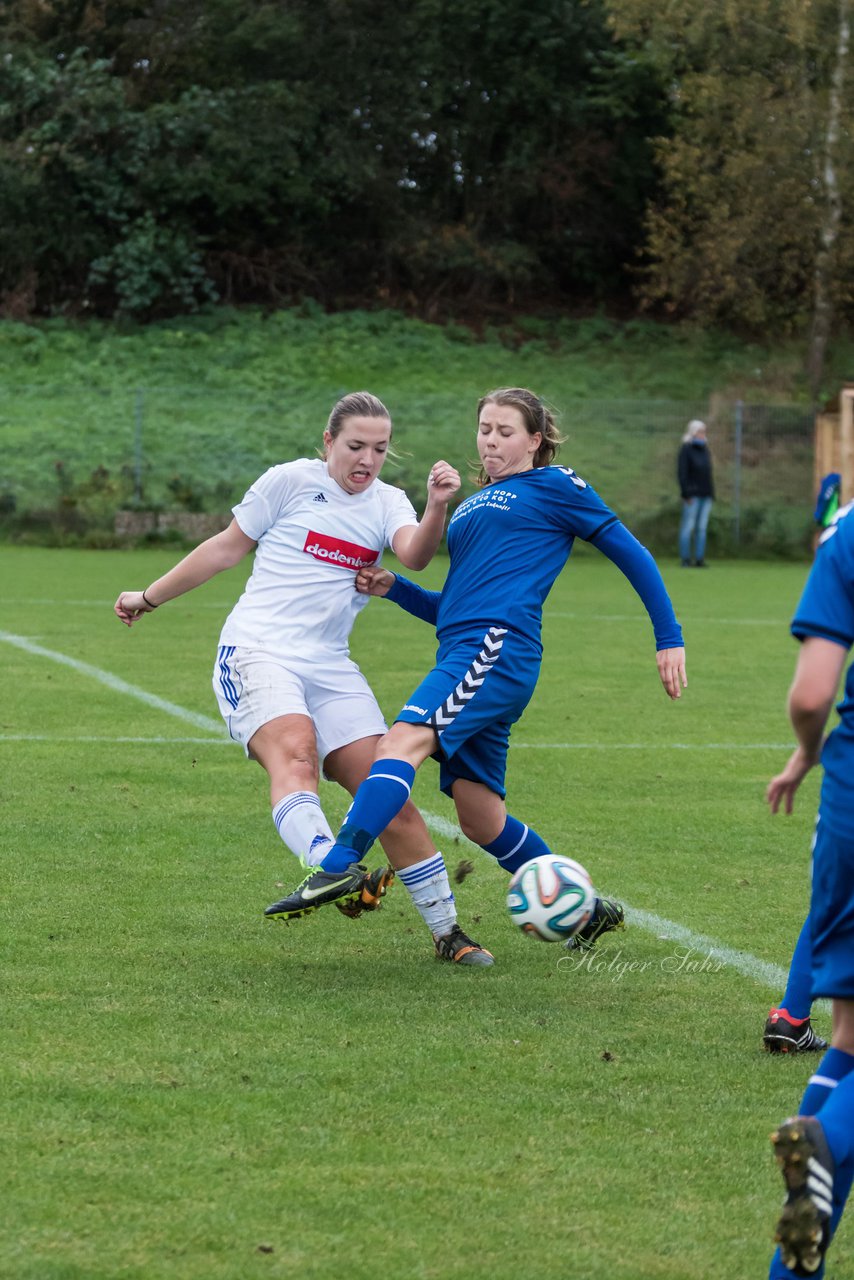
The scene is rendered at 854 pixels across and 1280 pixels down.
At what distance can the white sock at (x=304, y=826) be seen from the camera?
16.1 feet

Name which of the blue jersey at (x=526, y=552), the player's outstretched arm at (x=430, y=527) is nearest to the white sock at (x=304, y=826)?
the blue jersey at (x=526, y=552)

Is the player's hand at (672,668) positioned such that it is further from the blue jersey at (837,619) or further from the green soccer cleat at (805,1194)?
the green soccer cleat at (805,1194)

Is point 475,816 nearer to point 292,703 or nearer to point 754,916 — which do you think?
point 292,703

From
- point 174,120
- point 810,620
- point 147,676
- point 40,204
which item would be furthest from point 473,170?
point 810,620

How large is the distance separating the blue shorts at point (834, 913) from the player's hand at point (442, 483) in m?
2.18

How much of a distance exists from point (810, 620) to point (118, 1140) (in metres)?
1.80

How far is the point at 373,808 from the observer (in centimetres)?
479

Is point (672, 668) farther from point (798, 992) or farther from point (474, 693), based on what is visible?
point (798, 992)

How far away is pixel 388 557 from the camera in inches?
845

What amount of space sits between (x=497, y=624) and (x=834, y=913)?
2.22 meters

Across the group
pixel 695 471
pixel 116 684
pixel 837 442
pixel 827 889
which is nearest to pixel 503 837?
pixel 827 889

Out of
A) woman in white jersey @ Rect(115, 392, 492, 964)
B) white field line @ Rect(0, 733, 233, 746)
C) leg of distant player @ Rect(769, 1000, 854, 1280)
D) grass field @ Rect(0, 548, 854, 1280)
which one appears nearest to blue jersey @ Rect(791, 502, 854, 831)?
leg of distant player @ Rect(769, 1000, 854, 1280)

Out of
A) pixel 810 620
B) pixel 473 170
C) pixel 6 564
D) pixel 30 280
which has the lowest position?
pixel 6 564

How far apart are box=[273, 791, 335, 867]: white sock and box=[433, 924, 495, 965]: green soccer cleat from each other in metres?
0.51
